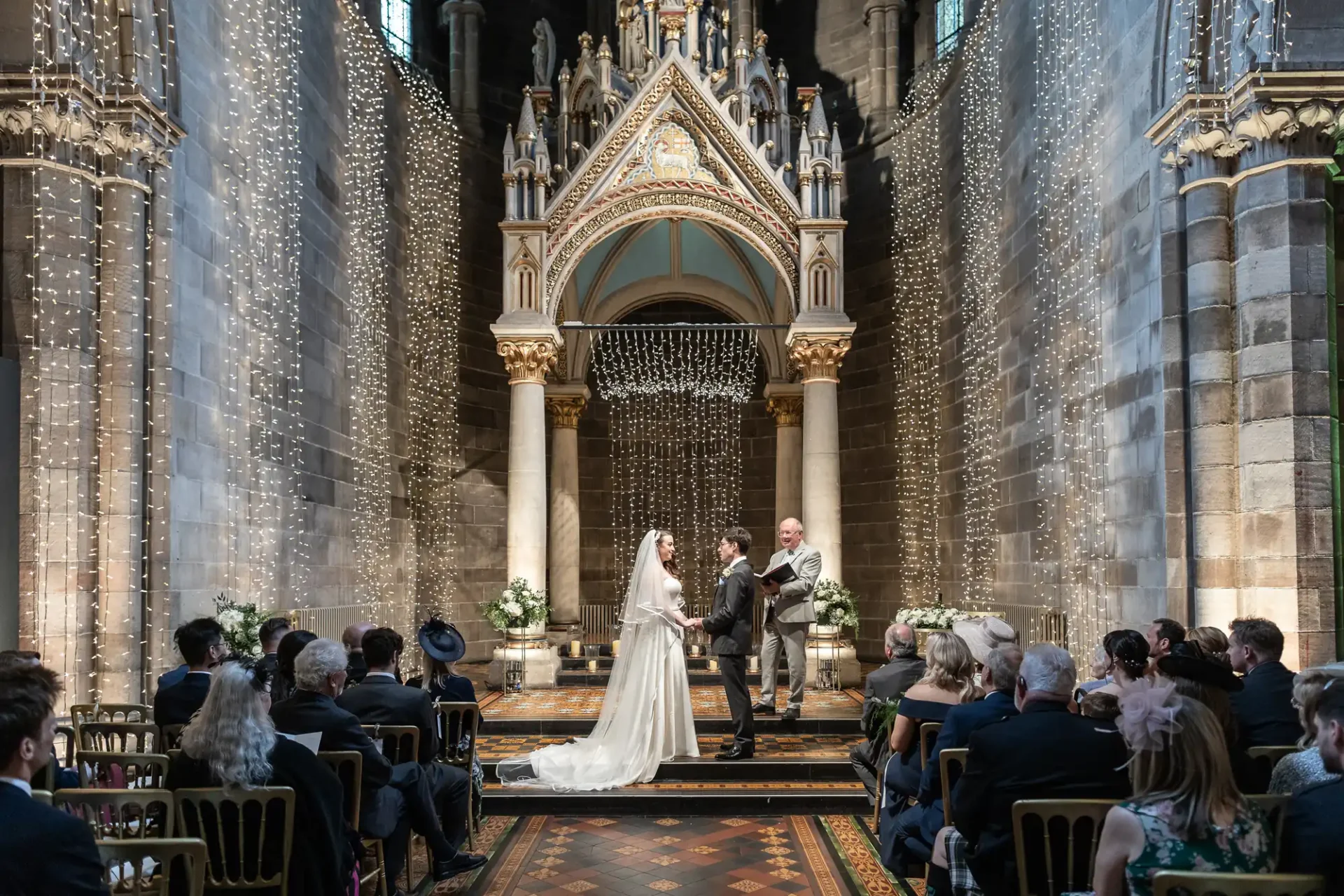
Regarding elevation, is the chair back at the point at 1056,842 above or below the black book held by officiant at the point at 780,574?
below

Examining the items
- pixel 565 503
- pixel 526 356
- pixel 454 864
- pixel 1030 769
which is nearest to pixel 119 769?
pixel 454 864

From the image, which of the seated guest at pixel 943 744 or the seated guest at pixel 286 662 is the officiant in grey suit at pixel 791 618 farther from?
the seated guest at pixel 286 662

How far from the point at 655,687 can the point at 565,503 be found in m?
7.74

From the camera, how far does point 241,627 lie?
8594 millimetres

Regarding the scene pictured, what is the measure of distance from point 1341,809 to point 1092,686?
2.78m

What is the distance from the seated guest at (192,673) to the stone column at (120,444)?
7.57ft

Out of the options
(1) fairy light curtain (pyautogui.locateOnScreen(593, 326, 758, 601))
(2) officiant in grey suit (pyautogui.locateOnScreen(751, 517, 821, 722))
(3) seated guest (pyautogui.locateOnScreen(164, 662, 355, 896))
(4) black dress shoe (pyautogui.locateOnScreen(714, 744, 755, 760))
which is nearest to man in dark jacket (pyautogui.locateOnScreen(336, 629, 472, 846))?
(3) seated guest (pyautogui.locateOnScreen(164, 662, 355, 896))

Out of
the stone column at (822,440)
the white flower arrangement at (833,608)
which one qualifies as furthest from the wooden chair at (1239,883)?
the stone column at (822,440)

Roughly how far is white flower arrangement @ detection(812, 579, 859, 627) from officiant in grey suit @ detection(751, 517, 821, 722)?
207 cm

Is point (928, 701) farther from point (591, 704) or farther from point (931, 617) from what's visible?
point (591, 704)

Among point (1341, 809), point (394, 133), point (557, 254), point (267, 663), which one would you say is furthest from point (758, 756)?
point (394, 133)

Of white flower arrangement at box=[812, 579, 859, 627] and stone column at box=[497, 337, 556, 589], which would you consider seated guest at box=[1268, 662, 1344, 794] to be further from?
stone column at box=[497, 337, 556, 589]

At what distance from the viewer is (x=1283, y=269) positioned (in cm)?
745

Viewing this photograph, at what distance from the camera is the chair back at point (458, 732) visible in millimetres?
6016
